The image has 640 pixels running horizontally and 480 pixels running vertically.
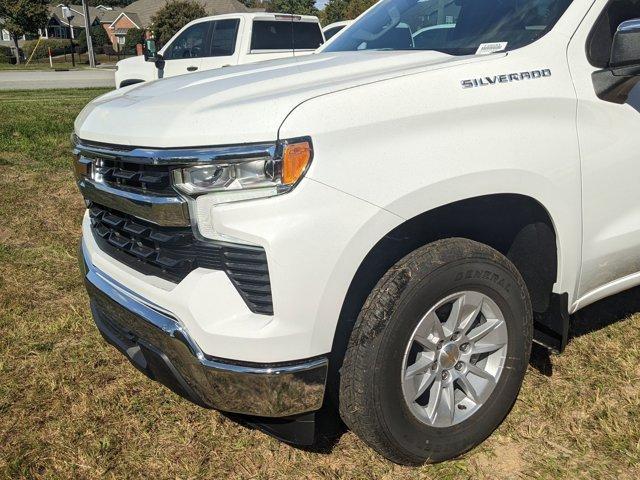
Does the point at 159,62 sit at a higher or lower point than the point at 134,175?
lower

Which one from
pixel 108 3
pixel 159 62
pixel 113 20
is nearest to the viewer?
pixel 159 62

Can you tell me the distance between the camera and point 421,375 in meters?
2.24

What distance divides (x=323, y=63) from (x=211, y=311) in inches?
47.2

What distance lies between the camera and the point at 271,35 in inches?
420

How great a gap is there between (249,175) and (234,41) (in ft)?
30.4

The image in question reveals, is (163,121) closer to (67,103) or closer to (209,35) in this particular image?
(209,35)

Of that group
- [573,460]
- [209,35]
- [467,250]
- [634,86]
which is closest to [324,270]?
[467,250]

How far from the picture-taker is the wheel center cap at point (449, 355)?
227 centimetres

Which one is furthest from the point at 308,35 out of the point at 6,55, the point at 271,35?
the point at 6,55

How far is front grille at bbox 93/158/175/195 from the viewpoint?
76.8 inches

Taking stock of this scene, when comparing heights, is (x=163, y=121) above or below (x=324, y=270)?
above

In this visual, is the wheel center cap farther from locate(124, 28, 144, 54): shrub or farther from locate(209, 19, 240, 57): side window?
locate(124, 28, 144, 54): shrub

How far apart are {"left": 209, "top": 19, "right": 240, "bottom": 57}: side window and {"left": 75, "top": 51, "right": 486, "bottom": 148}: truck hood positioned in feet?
27.4

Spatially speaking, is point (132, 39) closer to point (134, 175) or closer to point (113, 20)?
point (113, 20)
